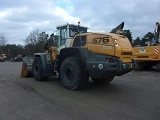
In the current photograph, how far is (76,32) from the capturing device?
1164 cm

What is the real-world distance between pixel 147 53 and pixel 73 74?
1013 cm

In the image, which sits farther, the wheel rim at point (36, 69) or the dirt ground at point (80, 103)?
the wheel rim at point (36, 69)

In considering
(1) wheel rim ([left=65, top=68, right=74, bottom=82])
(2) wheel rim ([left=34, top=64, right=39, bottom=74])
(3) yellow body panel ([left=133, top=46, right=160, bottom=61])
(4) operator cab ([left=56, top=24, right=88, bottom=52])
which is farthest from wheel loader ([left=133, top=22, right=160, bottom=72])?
(1) wheel rim ([left=65, top=68, right=74, bottom=82])

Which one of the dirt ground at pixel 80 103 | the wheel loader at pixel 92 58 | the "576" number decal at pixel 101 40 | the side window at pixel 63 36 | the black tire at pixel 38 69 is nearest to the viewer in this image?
the dirt ground at pixel 80 103

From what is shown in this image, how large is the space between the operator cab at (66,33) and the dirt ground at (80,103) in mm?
2034

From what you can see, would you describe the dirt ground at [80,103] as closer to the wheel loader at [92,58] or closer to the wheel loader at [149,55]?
the wheel loader at [92,58]

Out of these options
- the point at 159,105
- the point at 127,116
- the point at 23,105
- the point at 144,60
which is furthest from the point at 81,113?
the point at 144,60

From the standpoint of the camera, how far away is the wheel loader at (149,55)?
1852 centimetres

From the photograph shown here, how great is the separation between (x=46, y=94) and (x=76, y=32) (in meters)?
3.32

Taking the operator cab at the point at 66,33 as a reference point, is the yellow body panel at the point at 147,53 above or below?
below

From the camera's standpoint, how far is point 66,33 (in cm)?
1203

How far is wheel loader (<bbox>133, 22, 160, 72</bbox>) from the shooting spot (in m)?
18.5

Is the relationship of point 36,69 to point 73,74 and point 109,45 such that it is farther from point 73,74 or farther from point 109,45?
point 109,45

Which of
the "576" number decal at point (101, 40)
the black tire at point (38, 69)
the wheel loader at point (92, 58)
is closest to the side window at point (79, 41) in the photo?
the wheel loader at point (92, 58)
